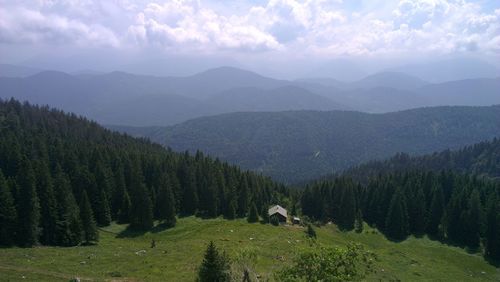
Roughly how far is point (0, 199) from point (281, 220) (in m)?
54.8

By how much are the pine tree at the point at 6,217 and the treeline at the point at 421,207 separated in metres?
72.9

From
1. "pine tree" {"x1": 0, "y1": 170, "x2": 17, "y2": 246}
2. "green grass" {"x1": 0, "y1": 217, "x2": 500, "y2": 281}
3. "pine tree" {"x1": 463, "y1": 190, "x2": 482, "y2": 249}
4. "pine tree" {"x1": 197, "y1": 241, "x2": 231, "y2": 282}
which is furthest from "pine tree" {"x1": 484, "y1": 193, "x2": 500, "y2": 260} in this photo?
"pine tree" {"x1": 0, "y1": 170, "x2": 17, "y2": 246}

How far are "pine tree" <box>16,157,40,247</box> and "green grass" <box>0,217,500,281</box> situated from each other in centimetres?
531

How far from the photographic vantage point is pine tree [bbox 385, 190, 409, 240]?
98.2 metres

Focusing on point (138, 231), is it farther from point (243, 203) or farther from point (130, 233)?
point (243, 203)

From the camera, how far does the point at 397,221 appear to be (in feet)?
323

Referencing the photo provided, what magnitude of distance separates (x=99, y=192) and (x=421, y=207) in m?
76.8

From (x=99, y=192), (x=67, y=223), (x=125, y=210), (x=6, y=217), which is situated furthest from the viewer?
(x=125, y=210)

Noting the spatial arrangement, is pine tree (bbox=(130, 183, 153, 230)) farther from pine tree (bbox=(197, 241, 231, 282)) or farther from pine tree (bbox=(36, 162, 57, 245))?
pine tree (bbox=(197, 241, 231, 282))

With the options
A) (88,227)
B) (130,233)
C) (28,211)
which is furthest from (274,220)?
(28,211)

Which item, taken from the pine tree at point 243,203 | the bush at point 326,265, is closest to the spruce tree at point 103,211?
the pine tree at point 243,203

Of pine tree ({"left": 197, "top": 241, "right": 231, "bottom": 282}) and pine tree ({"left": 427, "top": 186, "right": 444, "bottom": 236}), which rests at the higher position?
pine tree ({"left": 197, "top": 241, "right": 231, "bottom": 282})

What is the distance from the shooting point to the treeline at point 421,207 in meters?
92.2

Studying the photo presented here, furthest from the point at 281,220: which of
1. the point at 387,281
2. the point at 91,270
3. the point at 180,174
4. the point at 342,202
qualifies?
the point at 91,270
